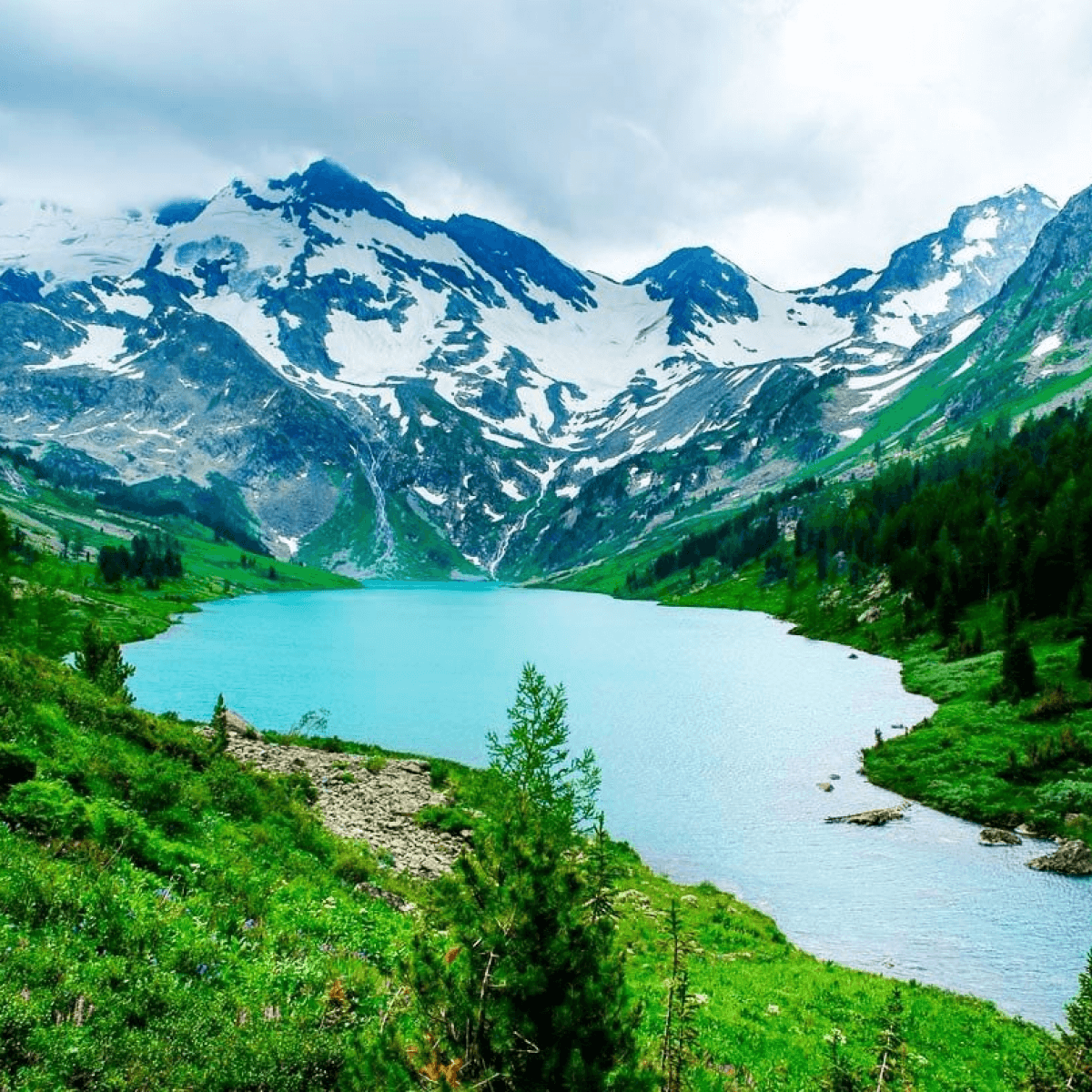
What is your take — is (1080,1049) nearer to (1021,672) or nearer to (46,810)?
(46,810)

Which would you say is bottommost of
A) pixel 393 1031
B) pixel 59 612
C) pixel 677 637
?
pixel 393 1031

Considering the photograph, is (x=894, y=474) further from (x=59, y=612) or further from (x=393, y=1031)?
(x=393, y=1031)

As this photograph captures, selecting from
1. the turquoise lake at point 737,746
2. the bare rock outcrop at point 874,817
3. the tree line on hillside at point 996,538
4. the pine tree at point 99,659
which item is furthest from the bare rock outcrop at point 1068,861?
the pine tree at point 99,659

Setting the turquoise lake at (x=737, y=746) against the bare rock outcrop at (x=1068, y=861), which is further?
the bare rock outcrop at (x=1068, y=861)

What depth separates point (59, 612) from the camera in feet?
199

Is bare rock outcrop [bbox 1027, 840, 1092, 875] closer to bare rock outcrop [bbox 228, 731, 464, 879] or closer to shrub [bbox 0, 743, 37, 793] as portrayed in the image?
bare rock outcrop [bbox 228, 731, 464, 879]

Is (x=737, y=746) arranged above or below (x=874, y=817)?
above

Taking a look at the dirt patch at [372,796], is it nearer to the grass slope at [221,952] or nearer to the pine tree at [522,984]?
the grass slope at [221,952]

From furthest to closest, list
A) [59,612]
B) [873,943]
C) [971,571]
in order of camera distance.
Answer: [971,571] → [59,612] → [873,943]

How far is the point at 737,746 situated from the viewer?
2351 inches

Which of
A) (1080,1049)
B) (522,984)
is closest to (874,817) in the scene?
(1080,1049)

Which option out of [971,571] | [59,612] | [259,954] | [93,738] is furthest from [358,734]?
[971,571]

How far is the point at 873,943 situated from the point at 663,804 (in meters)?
18.7

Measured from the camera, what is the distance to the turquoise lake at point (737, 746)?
29.5 meters
